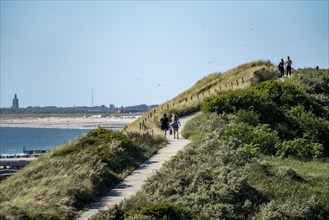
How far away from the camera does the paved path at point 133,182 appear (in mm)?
20531

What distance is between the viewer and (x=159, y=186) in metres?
21.3

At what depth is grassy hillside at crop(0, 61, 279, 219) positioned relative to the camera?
63.5ft

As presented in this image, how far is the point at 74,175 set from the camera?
23062 mm

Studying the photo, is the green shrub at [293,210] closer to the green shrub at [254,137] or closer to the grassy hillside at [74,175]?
the grassy hillside at [74,175]

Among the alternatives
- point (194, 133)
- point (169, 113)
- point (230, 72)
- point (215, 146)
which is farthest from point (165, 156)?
point (230, 72)

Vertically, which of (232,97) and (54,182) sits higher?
(232,97)

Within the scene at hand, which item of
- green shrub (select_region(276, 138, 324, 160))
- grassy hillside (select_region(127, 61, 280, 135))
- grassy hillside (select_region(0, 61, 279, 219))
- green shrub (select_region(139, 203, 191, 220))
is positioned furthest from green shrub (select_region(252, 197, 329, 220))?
grassy hillside (select_region(127, 61, 280, 135))

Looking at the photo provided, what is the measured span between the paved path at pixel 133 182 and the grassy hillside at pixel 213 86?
13.4 meters

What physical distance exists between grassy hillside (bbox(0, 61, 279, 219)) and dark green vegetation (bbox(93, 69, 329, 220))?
1713mm

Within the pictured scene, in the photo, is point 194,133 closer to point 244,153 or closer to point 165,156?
point 165,156

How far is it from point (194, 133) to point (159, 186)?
569 inches

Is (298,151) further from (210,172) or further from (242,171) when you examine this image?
(210,172)

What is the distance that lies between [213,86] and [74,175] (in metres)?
34.6

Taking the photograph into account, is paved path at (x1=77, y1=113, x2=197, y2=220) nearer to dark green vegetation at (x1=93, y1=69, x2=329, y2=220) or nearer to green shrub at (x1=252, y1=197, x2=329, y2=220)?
dark green vegetation at (x1=93, y1=69, x2=329, y2=220)
